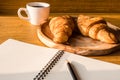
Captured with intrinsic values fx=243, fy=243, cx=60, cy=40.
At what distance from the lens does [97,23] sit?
0.90m

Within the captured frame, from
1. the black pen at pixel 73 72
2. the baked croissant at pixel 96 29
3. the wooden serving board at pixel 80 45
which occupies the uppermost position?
the baked croissant at pixel 96 29

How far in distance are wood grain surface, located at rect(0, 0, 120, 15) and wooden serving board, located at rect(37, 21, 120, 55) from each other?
13.3 inches

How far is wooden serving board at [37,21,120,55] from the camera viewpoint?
2.63ft

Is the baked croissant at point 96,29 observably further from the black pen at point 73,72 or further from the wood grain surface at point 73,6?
the wood grain surface at point 73,6

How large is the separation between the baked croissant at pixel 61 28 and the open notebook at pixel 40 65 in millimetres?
48

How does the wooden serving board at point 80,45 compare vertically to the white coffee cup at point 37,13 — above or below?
below

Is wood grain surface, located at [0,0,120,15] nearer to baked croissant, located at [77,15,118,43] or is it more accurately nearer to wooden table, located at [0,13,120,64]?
wooden table, located at [0,13,120,64]

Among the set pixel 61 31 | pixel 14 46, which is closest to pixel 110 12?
pixel 61 31

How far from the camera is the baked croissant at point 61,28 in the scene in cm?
83

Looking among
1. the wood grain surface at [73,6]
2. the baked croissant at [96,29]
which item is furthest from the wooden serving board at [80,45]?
the wood grain surface at [73,6]

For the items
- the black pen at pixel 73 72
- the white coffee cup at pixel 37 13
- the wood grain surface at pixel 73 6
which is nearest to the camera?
the black pen at pixel 73 72

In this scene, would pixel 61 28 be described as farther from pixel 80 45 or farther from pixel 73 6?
pixel 73 6

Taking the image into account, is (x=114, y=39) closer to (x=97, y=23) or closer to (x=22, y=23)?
(x=97, y=23)

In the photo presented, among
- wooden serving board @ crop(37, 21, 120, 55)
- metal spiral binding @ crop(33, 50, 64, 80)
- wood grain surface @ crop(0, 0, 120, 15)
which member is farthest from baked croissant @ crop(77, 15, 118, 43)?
wood grain surface @ crop(0, 0, 120, 15)
